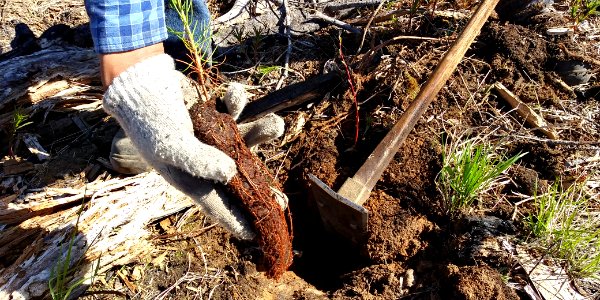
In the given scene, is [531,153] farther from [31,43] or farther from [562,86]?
[31,43]

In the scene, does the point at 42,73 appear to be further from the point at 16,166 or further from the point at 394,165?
the point at 394,165

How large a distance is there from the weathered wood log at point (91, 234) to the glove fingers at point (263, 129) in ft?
1.84

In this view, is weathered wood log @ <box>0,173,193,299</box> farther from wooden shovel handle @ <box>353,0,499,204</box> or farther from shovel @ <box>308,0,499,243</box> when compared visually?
wooden shovel handle @ <box>353,0,499,204</box>

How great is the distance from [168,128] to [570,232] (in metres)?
1.85

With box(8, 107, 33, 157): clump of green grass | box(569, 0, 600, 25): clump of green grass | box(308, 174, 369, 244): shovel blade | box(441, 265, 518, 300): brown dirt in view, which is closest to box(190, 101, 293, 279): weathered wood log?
box(308, 174, 369, 244): shovel blade

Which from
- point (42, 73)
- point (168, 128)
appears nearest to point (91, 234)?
point (168, 128)

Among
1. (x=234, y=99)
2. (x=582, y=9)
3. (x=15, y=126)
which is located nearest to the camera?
(x=234, y=99)

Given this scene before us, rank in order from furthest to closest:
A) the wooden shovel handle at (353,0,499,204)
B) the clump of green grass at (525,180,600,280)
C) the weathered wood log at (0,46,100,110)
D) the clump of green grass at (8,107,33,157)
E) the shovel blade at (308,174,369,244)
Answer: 1. the weathered wood log at (0,46,100,110)
2. the clump of green grass at (8,107,33,157)
3. the wooden shovel handle at (353,0,499,204)
4. the shovel blade at (308,174,369,244)
5. the clump of green grass at (525,180,600,280)

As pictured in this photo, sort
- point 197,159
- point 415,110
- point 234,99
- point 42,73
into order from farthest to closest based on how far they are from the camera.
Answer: point 42,73, point 415,110, point 234,99, point 197,159

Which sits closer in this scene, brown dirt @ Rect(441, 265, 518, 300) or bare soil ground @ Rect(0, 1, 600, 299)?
brown dirt @ Rect(441, 265, 518, 300)

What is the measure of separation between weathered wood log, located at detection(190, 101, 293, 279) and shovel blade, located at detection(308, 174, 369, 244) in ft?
0.74

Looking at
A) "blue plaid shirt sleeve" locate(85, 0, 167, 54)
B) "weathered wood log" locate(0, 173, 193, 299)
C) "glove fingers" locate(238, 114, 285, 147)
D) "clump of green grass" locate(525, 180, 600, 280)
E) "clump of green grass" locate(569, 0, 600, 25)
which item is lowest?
"weathered wood log" locate(0, 173, 193, 299)

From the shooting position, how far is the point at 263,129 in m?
2.06

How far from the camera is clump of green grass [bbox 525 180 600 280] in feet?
6.45
